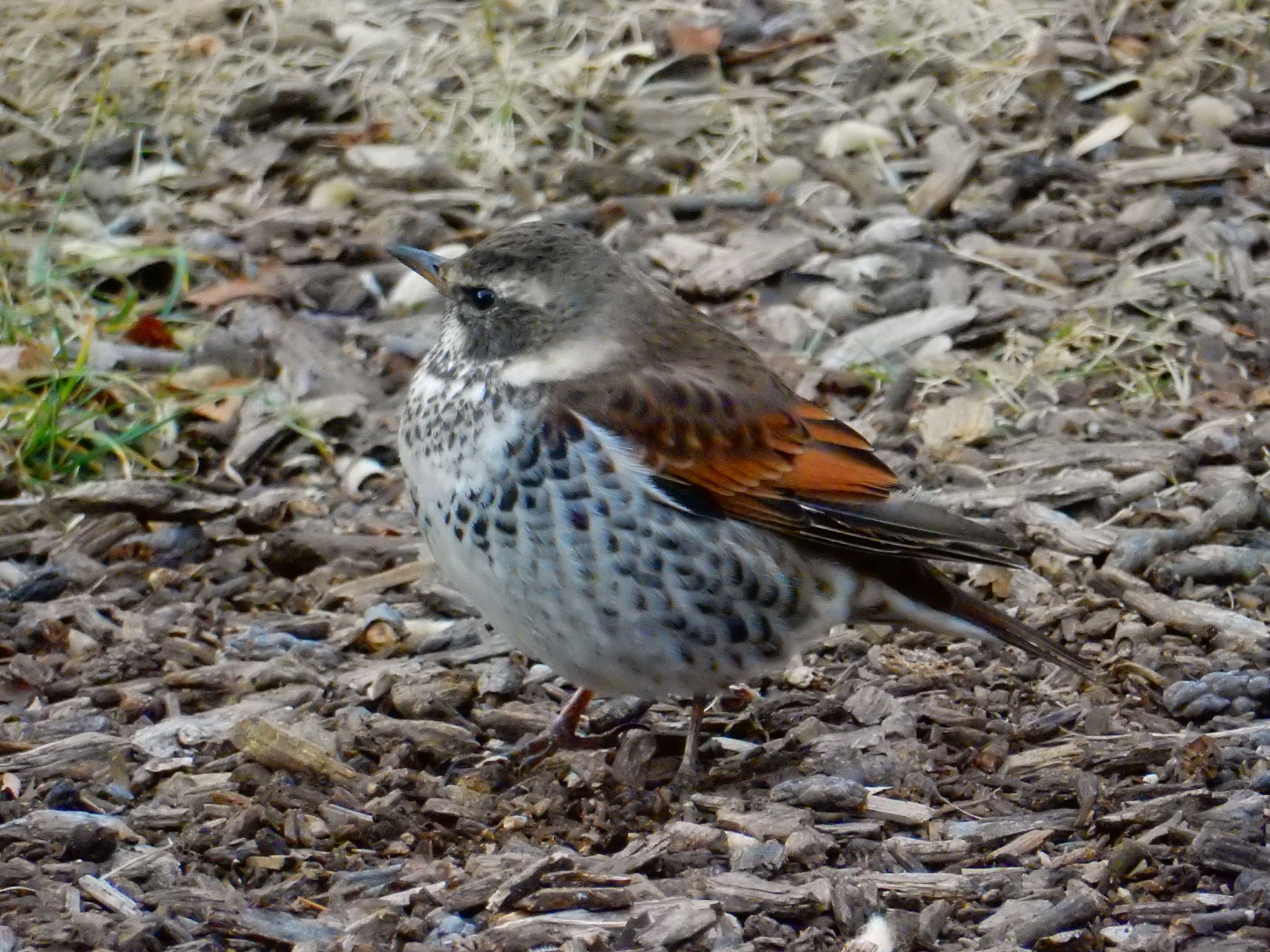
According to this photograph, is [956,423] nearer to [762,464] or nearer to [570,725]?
[762,464]

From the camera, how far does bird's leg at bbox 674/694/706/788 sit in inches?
183

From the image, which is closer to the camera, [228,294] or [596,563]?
[596,563]

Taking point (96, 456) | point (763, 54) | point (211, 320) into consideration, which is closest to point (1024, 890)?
point (96, 456)

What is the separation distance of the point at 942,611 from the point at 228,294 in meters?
3.56

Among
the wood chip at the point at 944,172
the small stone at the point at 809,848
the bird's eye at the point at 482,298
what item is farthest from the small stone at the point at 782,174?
the small stone at the point at 809,848

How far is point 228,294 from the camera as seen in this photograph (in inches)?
283

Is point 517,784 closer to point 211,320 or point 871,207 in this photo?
point 211,320

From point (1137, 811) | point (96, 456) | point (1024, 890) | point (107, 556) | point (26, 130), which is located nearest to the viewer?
point (1024, 890)

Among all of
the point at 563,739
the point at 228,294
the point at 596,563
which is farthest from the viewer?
the point at 228,294

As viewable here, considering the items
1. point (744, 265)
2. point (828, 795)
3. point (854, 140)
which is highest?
point (854, 140)

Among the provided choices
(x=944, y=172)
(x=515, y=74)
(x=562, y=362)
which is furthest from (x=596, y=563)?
(x=515, y=74)

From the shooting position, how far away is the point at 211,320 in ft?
23.4

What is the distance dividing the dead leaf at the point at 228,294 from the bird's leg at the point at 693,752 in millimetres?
3176

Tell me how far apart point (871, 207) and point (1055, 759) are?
11.3ft
